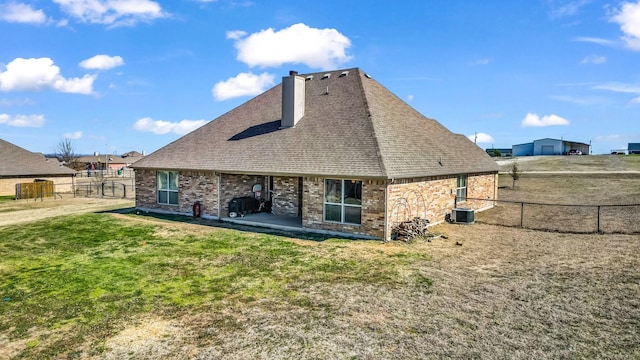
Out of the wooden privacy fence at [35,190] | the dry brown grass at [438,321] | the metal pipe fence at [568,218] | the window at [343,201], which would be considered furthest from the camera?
the wooden privacy fence at [35,190]

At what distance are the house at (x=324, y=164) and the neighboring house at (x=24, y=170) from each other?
17965 mm

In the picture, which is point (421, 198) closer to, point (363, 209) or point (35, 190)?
point (363, 209)

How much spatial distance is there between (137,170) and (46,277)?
12085mm

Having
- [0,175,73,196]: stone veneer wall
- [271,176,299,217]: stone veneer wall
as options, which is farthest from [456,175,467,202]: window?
[0,175,73,196]: stone veneer wall

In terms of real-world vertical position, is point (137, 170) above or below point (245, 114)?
below

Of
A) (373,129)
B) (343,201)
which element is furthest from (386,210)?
(373,129)

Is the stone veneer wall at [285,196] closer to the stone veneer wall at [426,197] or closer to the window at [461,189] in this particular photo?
the stone veneer wall at [426,197]

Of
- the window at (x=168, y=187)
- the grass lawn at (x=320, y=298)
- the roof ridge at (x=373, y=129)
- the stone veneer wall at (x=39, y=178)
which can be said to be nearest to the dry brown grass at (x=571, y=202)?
the grass lawn at (x=320, y=298)

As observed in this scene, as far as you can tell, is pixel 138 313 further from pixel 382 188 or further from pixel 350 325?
pixel 382 188

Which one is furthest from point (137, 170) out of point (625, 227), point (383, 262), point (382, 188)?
point (625, 227)

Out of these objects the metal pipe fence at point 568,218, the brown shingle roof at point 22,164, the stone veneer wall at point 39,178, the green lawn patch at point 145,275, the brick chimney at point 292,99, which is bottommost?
the green lawn patch at point 145,275


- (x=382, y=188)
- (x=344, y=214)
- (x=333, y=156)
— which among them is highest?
(x=333, y=156)

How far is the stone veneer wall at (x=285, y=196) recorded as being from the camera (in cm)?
1827

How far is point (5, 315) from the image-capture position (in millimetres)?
7758
